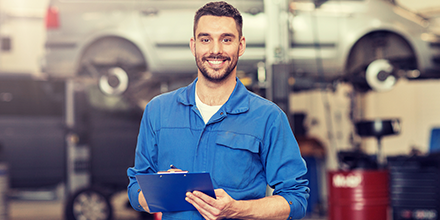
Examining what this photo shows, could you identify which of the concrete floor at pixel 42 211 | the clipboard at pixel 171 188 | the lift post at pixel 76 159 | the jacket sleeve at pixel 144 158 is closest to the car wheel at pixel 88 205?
the lift post at pixel 76 159

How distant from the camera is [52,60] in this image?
15.1 ft

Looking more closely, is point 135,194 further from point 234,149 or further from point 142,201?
point 234,149

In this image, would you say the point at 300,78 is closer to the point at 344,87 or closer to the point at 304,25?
the point at 304,25

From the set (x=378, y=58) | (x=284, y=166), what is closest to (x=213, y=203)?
(x=284, y=166)

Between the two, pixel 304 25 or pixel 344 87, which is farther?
pixel 344 87

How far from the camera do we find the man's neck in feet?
4.89

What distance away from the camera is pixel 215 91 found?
150 centimetres

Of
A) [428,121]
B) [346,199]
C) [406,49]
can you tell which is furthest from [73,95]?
[428,121]

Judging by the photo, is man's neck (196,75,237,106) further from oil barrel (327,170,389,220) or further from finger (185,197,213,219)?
oil barrel (327,170,389,220)

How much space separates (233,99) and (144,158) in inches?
14.4

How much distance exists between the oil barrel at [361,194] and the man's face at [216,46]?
3.03 metres

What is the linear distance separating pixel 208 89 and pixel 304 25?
10.6 feet

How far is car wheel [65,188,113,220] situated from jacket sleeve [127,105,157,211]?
348 cm

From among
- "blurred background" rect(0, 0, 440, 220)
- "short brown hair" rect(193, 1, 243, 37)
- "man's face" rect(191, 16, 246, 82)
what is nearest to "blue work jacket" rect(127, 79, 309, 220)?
"man's face" rect(191, 16, 246, 82)
